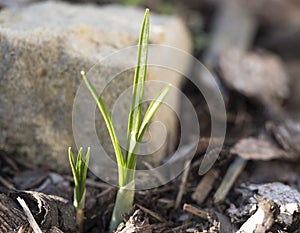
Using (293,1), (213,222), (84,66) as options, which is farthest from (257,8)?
(213,222)

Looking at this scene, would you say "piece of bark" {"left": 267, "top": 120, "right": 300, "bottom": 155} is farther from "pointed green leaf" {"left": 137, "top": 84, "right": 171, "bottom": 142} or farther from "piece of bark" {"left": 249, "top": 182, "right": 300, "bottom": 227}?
"pointed green leaf" {"left": 137, "top": 84, "right": 171, "bottom": 142}

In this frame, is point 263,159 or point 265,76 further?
point 265,76

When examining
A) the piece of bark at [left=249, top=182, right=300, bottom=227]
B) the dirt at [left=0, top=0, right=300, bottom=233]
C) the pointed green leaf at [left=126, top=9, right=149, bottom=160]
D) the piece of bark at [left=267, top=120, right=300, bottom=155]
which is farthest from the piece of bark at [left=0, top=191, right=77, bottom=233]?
the piece of bark at [left=267, top=120, right=300, bottom=155]

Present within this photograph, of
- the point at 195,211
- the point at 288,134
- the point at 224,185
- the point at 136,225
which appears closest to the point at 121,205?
the point at 136,225

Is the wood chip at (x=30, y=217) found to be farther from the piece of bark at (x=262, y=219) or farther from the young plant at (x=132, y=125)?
the piece of bark at (x=262, y=219)

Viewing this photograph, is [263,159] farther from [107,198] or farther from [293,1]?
[293,1]
